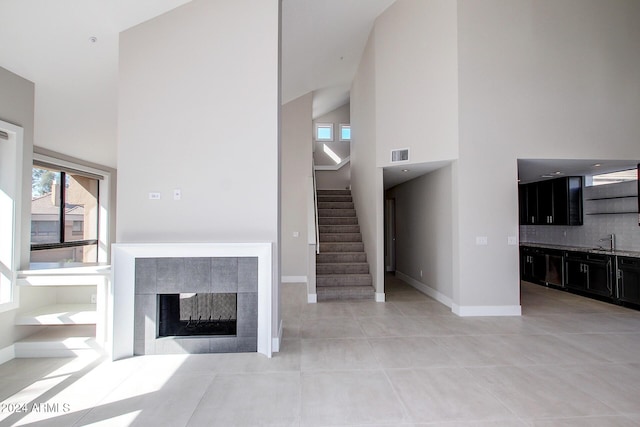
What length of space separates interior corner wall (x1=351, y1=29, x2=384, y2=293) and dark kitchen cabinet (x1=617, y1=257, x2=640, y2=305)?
12.4 feet

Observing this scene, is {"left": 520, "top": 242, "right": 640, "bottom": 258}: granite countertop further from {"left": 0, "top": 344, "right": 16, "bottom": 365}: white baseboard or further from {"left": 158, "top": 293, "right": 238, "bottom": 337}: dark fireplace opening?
{"left": 0, "top": 344, "right": 16, "bottom": 365}: white baseboard

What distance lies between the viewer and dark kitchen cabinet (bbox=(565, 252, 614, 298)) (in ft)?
18.0

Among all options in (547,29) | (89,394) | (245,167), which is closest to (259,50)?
(245,167)

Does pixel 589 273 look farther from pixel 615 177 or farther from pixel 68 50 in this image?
pixel 68 50

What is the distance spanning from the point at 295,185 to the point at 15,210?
5.23 meters

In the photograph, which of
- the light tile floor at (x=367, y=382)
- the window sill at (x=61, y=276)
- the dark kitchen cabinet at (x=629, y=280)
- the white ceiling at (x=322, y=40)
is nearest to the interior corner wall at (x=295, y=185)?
the white ceiling at (x=322, y=40)

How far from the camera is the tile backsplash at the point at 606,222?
552cm

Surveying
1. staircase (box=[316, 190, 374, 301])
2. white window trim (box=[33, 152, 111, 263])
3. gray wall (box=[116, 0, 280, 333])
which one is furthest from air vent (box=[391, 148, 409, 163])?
white window trim (box=[33, 152, 111, 263])

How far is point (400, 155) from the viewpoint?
541 cm

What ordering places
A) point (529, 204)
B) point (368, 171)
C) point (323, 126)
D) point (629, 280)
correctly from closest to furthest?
1. point (629, 280)
2. point (368, 171)
3. point (529, 204)
4. point (323, 126)

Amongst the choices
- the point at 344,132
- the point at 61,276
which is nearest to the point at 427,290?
the point at 61,276

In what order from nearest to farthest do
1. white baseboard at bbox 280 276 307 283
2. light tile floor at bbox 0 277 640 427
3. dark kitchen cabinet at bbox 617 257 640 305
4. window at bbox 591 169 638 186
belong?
light tile floor at bbox 0 277 640 427 → dark kitchen cabinet at bbox 617 257 640 305 → window at bbox 591 169 638 186 → white baseboard at bbox 280 276 307 283

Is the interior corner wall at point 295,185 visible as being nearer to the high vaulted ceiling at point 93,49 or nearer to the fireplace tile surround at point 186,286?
the high vaulted ceiling at point 93,49

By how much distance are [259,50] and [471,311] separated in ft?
14.9
